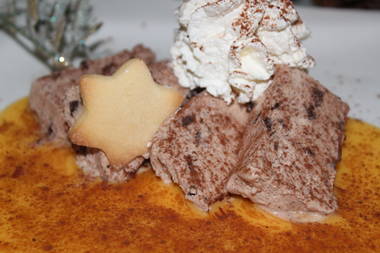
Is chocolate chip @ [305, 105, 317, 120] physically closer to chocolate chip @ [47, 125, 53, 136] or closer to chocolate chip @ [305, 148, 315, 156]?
chocolate chip @ [305, 148, 315, 156]

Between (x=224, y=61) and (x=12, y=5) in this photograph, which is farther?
(x=12, y=5)

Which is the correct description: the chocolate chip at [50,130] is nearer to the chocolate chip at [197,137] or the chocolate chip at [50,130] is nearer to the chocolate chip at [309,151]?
the chocolate chip at [197,137]

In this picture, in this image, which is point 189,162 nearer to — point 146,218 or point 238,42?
point 146,218

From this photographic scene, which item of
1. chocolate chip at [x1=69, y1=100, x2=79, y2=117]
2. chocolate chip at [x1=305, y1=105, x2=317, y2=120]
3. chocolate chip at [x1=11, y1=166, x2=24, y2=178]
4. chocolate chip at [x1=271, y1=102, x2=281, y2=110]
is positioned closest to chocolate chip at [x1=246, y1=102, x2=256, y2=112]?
chocolate chip at [x1=271, y1=102, x2=281, y2=110]

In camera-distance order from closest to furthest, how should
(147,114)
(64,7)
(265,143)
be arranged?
(265,143)
(147,114)
(64,7)

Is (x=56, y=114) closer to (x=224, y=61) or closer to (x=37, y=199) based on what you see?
(x=37, y=199)

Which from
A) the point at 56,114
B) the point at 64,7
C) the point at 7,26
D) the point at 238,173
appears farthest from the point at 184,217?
the point at 7,26

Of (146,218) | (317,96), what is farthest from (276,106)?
(146,218)
